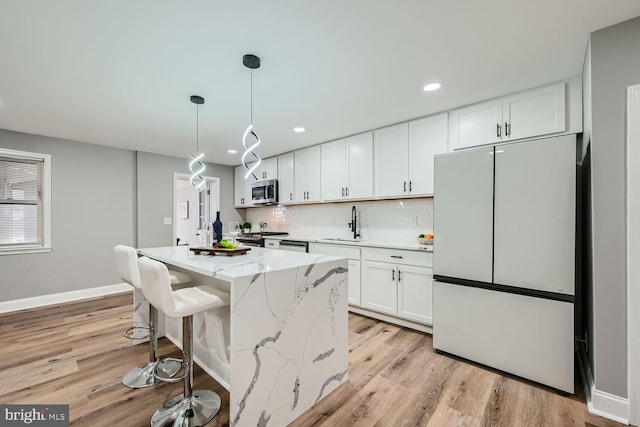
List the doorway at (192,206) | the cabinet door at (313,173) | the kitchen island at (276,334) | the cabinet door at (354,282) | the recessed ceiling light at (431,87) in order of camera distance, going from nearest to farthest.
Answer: the kitchen island at (276,334) < the recessed ceiling light at (431,87) < the cabinet door at (354,282) < the cabinet door at (313,173) < the doorway at (192,206)

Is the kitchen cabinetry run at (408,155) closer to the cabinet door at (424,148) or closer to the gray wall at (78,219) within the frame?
the cabinet door at (424,148)

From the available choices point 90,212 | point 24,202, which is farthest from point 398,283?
point 24,202

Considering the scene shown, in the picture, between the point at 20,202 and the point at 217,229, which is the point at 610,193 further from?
the point at 20,202

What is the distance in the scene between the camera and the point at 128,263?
7.20 ft

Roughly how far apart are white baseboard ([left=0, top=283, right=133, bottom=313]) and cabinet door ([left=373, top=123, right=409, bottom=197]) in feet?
14.8

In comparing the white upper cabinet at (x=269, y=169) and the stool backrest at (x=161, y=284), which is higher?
the white upper cabinet at (x=269, y=169)

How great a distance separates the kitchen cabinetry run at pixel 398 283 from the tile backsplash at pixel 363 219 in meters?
0.61

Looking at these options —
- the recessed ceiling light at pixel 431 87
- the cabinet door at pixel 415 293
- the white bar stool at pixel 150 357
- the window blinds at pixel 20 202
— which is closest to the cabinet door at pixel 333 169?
the cabinet door at pixel 415 293

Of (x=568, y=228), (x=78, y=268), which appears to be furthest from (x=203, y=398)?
(x=78, y=268)

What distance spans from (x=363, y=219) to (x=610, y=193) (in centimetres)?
273

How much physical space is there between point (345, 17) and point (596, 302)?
2.38 meters

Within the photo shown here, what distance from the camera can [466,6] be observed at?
5.23ft

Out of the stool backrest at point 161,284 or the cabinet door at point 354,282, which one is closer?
the stool backrest at point 161,284

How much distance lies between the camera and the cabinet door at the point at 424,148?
3.14 meters
